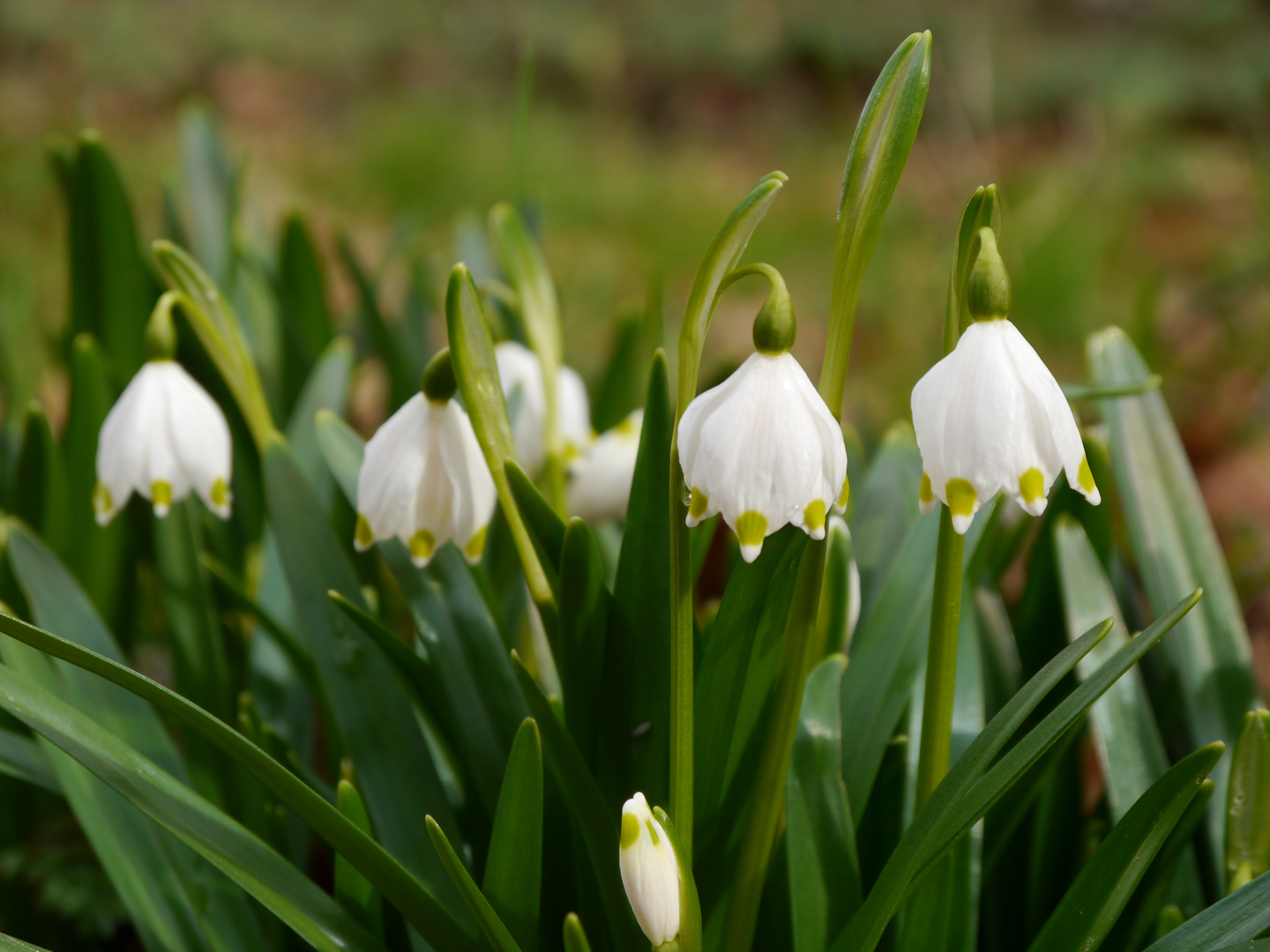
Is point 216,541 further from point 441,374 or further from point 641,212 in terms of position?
point 641,212

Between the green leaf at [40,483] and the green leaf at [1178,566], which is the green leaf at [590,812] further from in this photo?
the green leaf at [40,483]

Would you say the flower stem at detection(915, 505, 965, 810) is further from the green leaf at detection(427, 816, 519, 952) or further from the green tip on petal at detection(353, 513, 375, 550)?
the green tip on petal at detection(353, 513, 375, 550)

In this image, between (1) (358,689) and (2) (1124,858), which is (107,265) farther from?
(2) (1124,858)

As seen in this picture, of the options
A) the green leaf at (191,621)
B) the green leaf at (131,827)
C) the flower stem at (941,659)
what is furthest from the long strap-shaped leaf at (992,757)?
the green leaf at (191,621)

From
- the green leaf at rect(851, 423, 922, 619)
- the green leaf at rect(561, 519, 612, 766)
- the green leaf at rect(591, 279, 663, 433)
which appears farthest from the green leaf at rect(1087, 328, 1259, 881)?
the green leaf at rect(591, 279, 663, 433)

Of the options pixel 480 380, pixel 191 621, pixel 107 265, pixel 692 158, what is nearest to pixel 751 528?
pixel 480 380

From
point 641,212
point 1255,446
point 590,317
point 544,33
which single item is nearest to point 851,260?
point 1255,446

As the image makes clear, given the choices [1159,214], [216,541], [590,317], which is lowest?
[216,541]
